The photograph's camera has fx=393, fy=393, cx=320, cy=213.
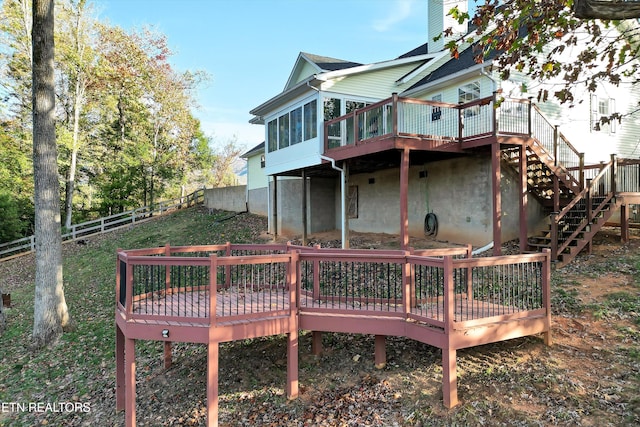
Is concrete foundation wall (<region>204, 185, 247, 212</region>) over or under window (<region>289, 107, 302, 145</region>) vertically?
under

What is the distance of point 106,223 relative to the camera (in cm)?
2498

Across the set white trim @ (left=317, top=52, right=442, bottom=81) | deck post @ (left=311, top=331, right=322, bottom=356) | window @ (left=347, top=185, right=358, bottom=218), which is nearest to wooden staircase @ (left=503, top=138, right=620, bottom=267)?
white trim @ (left=317, top=52, right=442, bottom=81)

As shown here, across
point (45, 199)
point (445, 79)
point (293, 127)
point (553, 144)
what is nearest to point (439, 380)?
point (553, 144)

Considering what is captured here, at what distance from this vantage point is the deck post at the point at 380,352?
5.79 m

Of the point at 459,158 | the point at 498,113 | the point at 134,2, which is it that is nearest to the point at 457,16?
the point at 498,113

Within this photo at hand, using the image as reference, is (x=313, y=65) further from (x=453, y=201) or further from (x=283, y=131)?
(x=453, y=201)

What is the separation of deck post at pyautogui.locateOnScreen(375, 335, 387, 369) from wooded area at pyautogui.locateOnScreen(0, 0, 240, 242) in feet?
69.8

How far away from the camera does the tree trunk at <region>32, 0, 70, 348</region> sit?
360 inches

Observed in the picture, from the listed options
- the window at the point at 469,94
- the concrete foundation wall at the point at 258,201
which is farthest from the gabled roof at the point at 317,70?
the concrete foundation wall at the point at 258,201

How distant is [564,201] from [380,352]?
873 cm

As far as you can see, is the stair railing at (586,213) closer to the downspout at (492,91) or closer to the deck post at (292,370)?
the downspout at (492,91)

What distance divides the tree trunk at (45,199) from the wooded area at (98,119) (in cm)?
1185

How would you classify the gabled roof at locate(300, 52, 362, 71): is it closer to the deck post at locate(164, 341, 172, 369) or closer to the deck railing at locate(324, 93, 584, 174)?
the deck railing at locate(324, 93, 584, 174)

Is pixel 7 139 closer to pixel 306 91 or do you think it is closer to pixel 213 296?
pixel 306 91
